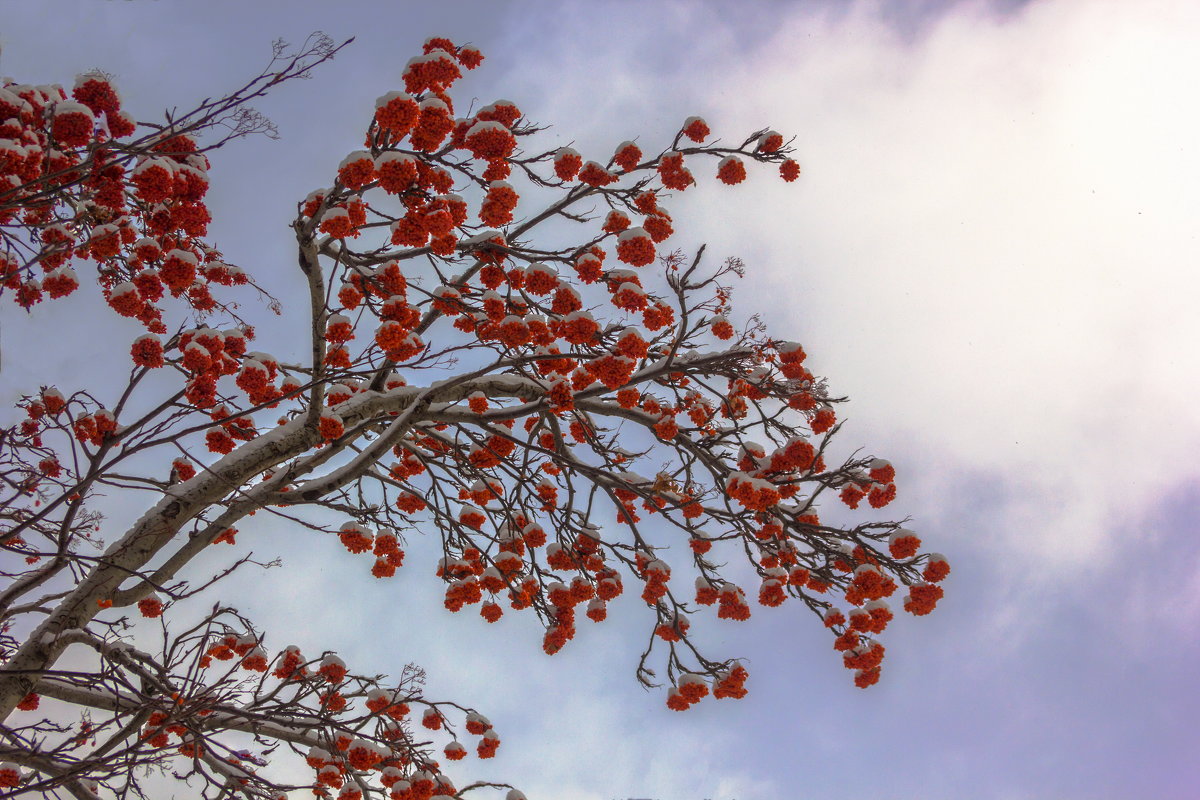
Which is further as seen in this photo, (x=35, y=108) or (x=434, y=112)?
(x=434, y=112)

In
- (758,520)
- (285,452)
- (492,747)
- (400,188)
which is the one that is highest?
(400,188)

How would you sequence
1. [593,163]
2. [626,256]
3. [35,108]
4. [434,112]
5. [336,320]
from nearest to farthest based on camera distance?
[35,108] < [434,112] < [626,256] < [336,320] < [593,163]

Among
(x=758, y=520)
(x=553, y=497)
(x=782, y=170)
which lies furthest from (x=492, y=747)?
(x=782, y=170)

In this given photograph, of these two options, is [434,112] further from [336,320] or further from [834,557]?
[834,557]

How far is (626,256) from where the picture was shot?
4.84 metres

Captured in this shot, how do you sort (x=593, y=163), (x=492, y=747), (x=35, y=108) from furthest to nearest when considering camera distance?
(x=492, y=747), (x=593, y=163), (x=35, y=108)

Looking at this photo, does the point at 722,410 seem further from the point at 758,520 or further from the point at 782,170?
the point at 782,170

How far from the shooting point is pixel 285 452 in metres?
5.05

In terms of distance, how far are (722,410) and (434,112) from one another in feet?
10.8

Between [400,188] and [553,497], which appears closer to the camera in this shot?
[400,188]

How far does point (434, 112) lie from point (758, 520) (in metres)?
3.64

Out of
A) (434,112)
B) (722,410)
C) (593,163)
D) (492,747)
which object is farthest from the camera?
(492,747)

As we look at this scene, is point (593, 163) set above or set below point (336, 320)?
above

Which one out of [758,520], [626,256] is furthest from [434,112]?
[758,520]
